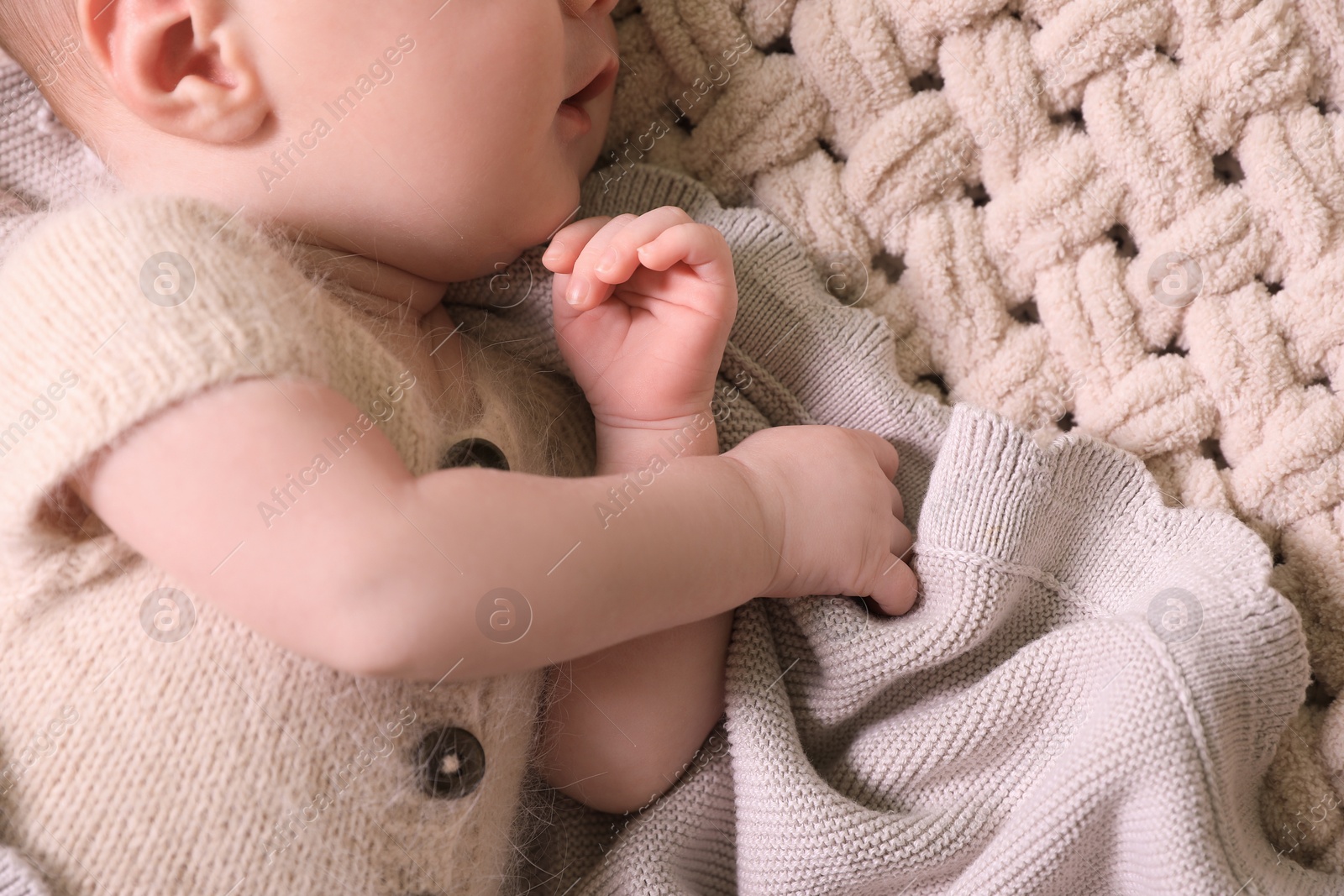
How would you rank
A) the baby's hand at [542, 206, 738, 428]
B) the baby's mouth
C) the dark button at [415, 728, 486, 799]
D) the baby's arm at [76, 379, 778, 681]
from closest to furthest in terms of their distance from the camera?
1. the baby's arm at [76, 379, 778, 681]
2. the dark button at [415, 728, 486, 799]
3. the baby's hand at [542, 206, 738, 428]
4. the baby's mouth

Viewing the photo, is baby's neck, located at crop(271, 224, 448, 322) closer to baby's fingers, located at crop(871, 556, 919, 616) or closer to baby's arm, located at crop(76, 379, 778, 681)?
baby's arm, located at crop(76, 379, 778, 681)

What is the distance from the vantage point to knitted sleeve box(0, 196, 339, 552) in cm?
69

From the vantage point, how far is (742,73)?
3.71ft

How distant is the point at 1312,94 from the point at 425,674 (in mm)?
1042

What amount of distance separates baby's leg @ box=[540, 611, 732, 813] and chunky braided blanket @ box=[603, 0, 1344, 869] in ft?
1.37

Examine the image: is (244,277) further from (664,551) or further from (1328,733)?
(1328,733)

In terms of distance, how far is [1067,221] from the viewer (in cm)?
104

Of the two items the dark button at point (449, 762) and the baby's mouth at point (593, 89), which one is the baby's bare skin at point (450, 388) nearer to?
the baby's mouth at point (593, 89)

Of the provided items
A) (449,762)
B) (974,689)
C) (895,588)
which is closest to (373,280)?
→ (449,762)

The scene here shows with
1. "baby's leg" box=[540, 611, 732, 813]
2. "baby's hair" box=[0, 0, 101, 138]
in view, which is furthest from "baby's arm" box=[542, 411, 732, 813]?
"baby's hair" box=[0, 0, 101, 138]

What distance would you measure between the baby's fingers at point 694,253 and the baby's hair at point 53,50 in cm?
54

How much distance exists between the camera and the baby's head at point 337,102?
2.74 ft

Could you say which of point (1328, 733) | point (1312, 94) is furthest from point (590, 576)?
point (1312, 94)

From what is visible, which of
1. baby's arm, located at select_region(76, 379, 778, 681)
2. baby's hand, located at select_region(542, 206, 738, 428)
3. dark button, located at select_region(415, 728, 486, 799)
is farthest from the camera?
baby's hand, located at select_region(542, 206, 738, 428)
